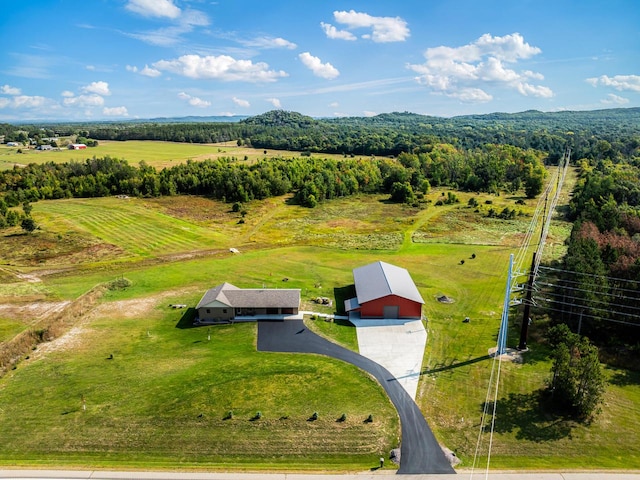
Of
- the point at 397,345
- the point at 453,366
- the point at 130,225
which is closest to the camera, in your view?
the point at 453,366

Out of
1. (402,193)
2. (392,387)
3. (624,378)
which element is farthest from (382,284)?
(402,193)

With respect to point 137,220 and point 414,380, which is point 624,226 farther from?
point 137,220

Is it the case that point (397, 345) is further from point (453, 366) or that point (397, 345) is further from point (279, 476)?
point (279, 476)

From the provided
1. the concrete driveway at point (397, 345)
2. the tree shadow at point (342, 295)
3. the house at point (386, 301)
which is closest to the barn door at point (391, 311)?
the house at point (386, 301)

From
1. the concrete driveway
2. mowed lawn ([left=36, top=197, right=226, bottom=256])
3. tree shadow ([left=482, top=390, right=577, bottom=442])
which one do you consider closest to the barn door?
the concrete driveway

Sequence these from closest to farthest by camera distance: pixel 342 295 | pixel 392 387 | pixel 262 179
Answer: pixel 392 387
pixel 342 295
pixel 262 179

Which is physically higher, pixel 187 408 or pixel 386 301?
pixel 386 301

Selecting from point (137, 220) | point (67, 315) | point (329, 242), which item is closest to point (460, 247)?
point (329, 242)
